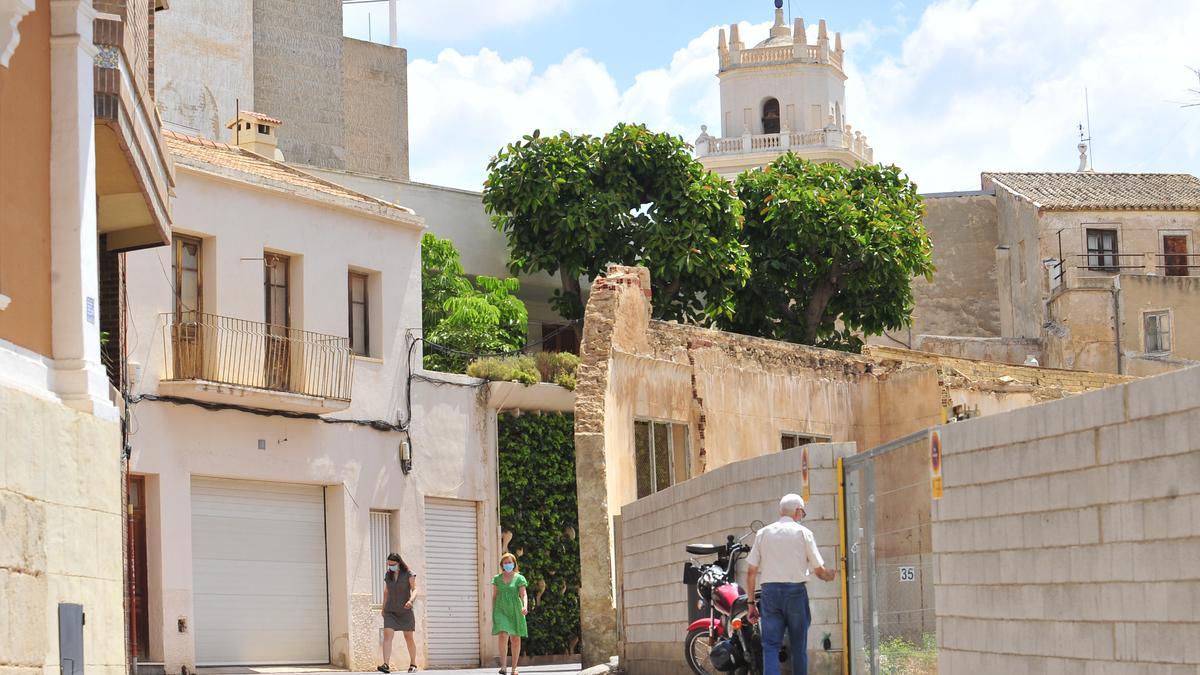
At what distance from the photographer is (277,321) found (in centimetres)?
2781

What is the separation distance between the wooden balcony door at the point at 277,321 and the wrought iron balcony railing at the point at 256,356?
0.05 ft

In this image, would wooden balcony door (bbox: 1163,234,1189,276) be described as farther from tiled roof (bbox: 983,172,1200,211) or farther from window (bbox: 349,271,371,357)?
window (bbox: 349,271,371,357)

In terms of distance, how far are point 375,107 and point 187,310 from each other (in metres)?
25.0

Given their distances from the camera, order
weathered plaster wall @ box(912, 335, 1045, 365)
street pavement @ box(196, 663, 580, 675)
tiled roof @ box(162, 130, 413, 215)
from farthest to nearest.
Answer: weathered plaster wall @ box(912, 335, 1045, 365) → tiled roof @ box(162, 130, 413, 215) → street pavement @ box(196, 663, 580, 675)

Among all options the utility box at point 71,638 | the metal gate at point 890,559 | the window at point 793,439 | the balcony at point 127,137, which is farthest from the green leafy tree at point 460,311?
the utility box at point 71,638

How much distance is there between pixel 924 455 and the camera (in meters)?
14.1

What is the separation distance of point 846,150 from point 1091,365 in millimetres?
29188

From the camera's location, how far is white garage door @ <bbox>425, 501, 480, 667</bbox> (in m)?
29.6

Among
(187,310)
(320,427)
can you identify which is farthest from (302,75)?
(187,310)

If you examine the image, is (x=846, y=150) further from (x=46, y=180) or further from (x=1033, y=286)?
(x=46, y=180)

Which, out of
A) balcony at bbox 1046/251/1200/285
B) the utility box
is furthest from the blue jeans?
balcony at bbox 1046/251/1200/285

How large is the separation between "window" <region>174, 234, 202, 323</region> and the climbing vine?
631 centimetres

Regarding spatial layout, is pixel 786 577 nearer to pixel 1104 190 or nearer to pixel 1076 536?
pixel 1076 536

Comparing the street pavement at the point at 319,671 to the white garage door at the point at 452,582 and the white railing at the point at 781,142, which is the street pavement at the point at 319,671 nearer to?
the white garage door at the point at 452,582
